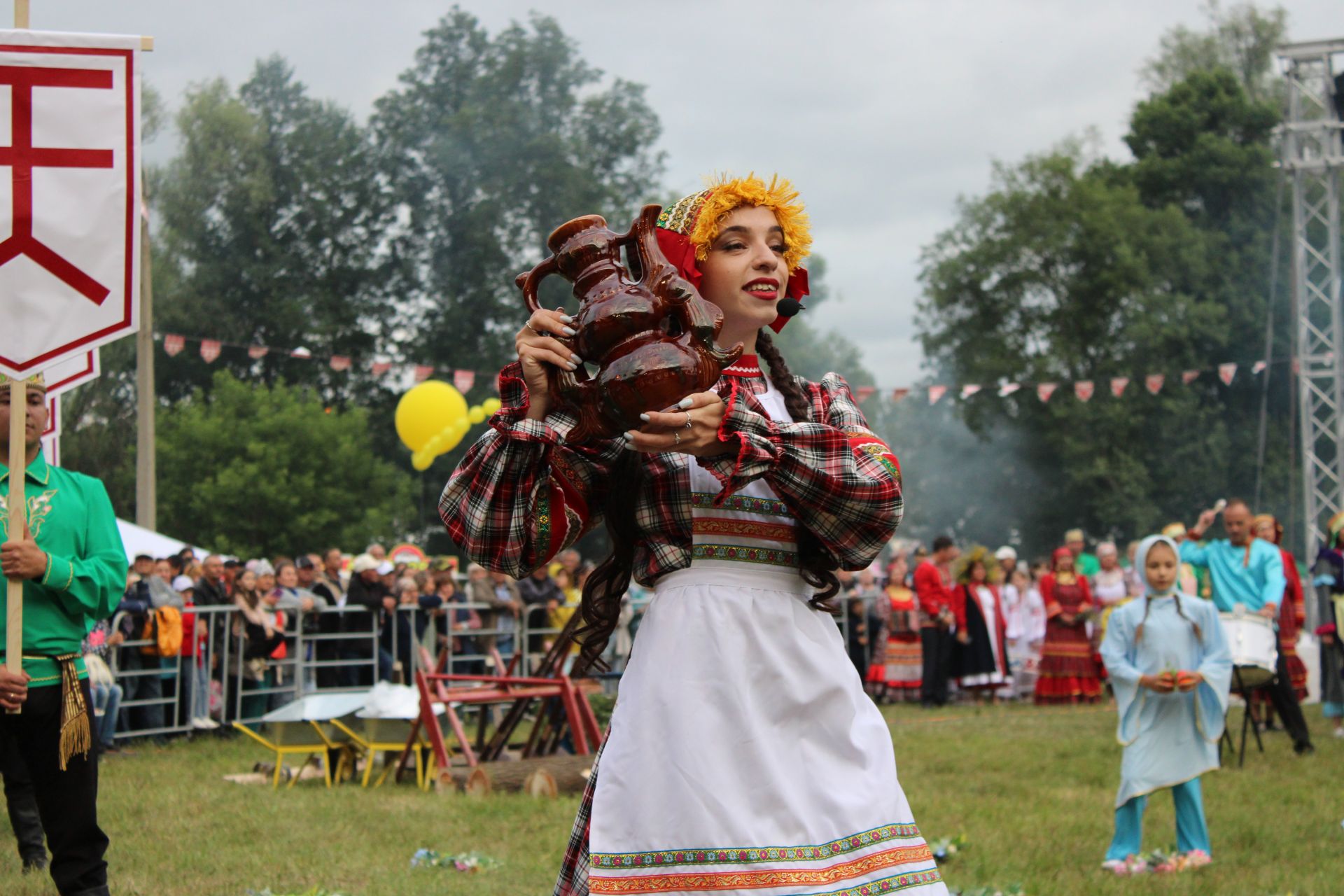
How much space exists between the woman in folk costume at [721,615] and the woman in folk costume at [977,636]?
1334cm

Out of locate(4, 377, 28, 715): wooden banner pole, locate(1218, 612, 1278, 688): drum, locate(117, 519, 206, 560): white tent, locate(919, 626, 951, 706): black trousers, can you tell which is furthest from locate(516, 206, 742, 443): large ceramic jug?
locate(919, 626, 951, 706): black trousers

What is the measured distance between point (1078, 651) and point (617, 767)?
14049 millimetres

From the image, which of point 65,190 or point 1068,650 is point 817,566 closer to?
point 65,190

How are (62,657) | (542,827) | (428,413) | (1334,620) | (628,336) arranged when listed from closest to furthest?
(628,336), (62,657), (542,827), (1334,620), (428,413)

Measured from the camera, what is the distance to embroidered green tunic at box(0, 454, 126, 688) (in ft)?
15.6

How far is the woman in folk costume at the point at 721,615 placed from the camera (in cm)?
253

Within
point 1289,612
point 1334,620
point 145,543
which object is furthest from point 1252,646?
point 145,543

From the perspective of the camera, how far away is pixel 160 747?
1122cm

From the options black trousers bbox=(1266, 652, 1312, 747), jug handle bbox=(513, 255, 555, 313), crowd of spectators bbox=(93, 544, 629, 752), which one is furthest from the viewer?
crowd of spectators bbox=(93, 544, 629, 752)

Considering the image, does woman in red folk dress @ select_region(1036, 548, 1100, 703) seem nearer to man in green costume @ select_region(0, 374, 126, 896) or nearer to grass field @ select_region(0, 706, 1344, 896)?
grass field @ select_region(0, 706, 1344, 896)

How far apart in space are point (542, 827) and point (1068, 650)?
385 inches

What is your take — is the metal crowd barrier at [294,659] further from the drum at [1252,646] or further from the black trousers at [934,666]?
the drum at [1252,646]

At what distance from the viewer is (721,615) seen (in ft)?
8.71

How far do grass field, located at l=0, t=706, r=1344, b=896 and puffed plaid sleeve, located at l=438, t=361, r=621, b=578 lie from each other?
11.6 ft
